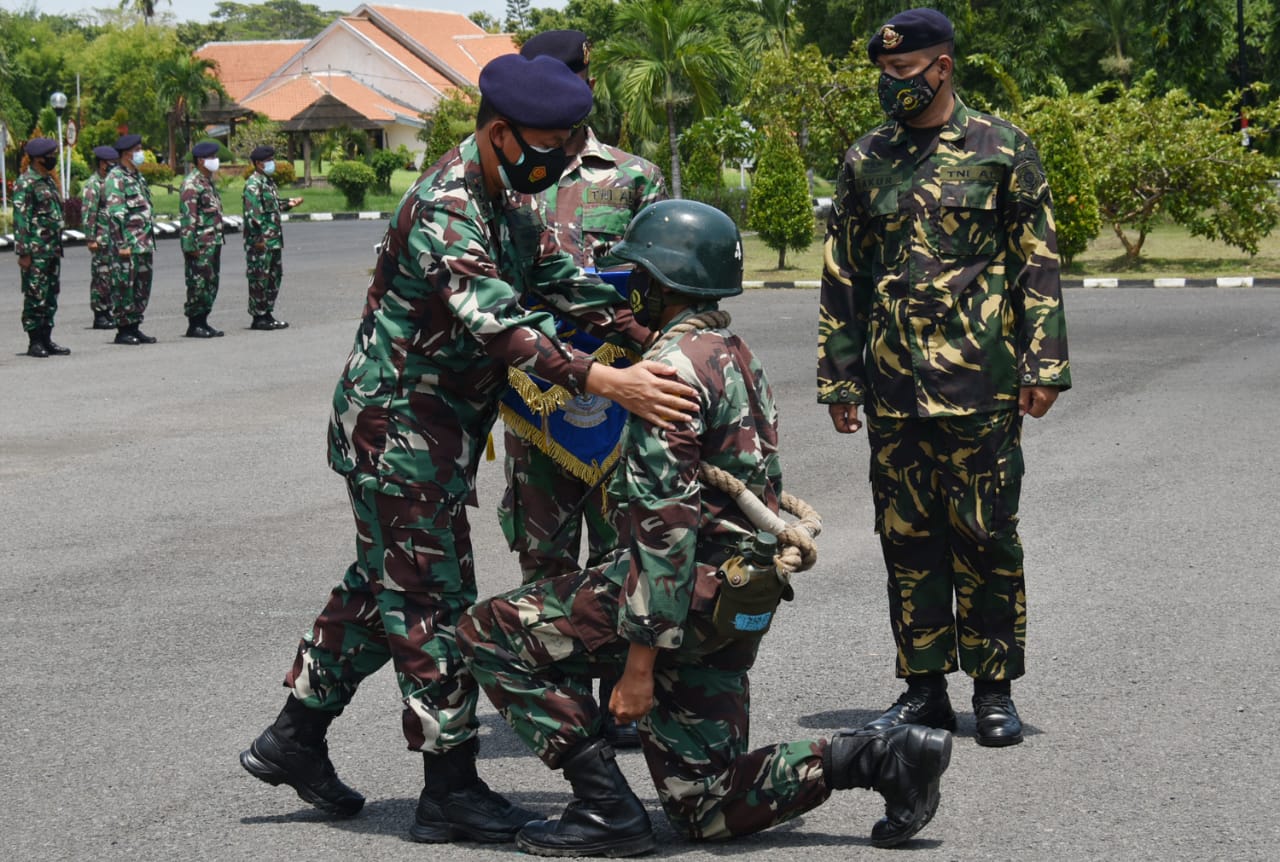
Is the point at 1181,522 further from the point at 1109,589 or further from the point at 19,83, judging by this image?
the point at 19,83

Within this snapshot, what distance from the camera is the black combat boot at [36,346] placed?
16203 millimetres

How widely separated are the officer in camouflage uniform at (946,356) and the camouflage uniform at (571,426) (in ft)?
2.38

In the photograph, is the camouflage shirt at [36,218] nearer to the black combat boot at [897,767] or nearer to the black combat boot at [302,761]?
the black combat boot at [302,761]

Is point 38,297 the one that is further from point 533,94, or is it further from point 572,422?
point 533,94

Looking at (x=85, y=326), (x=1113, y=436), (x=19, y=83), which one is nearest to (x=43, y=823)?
(x=1113, y=436)

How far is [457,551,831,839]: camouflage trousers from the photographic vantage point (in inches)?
159

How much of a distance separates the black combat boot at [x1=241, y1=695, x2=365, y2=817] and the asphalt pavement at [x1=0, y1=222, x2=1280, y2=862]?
87mm

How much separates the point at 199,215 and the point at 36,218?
6.52 ft

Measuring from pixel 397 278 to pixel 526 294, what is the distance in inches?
22.9

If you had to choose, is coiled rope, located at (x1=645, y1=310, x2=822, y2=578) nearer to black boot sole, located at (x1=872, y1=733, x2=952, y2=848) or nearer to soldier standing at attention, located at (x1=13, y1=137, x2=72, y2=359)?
black boot sole, located at (x1=872, y1=733, x2=952, y2=848)

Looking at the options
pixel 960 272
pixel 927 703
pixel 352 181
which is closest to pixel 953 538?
pixel 927 703

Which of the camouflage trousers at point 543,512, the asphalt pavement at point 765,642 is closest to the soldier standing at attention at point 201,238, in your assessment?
the asphalt pavement at point 765,642

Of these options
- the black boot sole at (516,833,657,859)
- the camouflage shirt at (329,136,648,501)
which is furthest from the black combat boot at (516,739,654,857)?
the camouflage shirt at (329,136,648,501)

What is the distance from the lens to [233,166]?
206 ft
